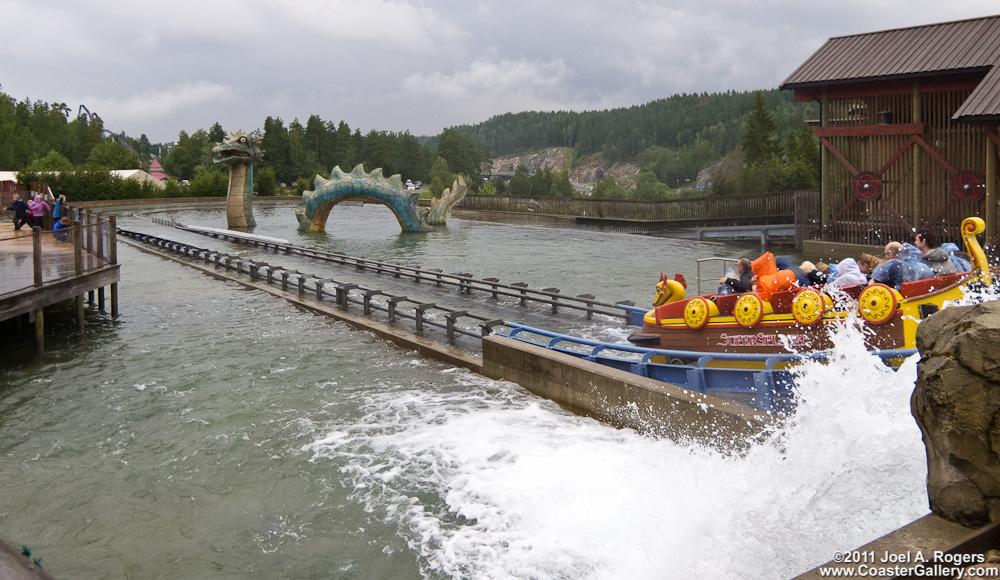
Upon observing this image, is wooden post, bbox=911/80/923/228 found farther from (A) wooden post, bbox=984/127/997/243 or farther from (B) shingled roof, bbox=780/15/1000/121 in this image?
(A) wooden post, bbox=984/127/997/243

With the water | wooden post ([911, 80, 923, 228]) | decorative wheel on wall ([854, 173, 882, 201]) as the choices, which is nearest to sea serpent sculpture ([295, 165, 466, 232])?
decorative wheel on wall ([854, 173, 882, 201])

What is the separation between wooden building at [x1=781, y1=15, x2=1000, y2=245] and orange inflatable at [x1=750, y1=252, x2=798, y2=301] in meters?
14.3

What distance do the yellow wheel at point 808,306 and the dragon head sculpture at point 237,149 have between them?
130 feet

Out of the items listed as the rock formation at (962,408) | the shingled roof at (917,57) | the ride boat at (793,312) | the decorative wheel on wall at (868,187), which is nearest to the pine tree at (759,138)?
the shingled roof at (917,57)

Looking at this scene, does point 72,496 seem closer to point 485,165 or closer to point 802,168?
point 802,168

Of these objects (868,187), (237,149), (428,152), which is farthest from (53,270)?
(428,152)

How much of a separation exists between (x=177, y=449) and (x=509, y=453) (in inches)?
152

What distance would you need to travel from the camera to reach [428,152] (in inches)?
5802

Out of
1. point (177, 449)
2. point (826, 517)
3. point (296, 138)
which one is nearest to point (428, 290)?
point (177, 449)

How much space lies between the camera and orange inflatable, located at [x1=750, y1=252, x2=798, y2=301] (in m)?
9.73

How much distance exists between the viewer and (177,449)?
31.4ft

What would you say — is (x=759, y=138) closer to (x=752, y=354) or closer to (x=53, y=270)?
(x=53, y=270)

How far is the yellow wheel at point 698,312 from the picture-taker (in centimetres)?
1034

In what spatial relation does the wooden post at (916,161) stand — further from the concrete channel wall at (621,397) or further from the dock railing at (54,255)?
the dock railing at (54,255)
